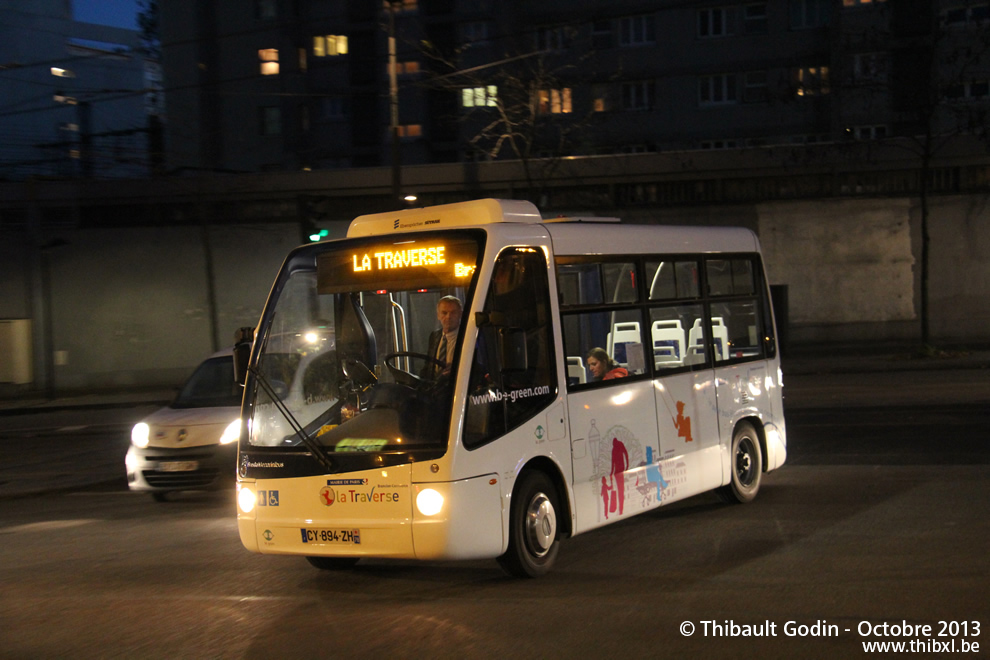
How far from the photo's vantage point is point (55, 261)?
33.6m

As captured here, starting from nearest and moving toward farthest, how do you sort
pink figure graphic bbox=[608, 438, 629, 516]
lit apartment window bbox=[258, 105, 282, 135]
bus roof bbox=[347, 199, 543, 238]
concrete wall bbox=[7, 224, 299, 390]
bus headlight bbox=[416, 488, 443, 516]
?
bus headlight bbox=[416, 488, 443, 516]
bus roof bbox=[347, 199, 543, 238]
pink figure graphic bbox=[608, 438, 629, 516]
concrete wall bbox=[7, 224, 299, 390]
lit apartment window bbox=[258, 105, 282, 135]

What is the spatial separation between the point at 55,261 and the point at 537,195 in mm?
15737

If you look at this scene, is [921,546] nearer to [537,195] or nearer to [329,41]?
[537,195]

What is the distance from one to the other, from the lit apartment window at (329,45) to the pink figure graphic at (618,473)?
153ft

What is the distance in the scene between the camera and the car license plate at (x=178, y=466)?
11266 millimetres

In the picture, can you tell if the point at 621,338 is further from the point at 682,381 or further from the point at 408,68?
the point at 408,68

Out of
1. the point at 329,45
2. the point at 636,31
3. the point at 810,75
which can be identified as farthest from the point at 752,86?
the point at 329,45

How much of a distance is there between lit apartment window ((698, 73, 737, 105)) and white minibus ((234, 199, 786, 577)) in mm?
37742

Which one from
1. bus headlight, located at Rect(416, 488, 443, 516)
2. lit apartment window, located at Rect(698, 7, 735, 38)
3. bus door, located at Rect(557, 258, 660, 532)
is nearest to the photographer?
bus headlight, located at Rect(416, 488, 443, 516)

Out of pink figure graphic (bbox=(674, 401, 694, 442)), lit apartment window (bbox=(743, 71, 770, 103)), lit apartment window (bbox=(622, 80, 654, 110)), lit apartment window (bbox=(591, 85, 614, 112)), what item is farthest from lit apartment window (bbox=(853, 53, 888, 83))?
pink figure graphic (bbox=(674, 401, 694, 442))

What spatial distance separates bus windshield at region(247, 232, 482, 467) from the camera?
22.2ft

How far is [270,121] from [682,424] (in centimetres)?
4549

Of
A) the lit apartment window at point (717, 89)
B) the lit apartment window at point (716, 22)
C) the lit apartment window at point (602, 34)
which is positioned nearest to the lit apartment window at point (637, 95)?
the lit apartment window at point (602, 34)

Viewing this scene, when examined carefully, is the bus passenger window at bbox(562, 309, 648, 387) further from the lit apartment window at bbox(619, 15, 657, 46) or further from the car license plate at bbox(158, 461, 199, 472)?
the lit apartment window at bbox(619, 15, 657, 46)
